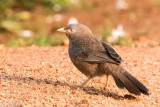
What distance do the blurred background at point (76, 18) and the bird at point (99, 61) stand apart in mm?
3722

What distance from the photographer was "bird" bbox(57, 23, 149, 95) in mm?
4529

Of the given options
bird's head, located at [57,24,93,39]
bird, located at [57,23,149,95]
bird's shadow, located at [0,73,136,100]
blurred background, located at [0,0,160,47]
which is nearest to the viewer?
bird, located at [57,23,149,95]

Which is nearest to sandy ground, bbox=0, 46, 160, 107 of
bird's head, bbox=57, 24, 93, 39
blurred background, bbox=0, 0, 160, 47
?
bird's head, bbox=57, 24, 93, 39

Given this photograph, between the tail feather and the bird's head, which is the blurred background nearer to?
the bird's head

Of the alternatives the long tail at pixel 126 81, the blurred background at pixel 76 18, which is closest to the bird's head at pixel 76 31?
the long tail at pixel 126 81

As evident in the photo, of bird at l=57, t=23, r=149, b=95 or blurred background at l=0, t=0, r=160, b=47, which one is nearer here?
bird at l=57, t=23, r=149, b=95

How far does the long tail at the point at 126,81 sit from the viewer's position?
4.45m

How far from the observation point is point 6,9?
11359 millimetres

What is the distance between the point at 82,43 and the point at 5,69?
1546 millimetres

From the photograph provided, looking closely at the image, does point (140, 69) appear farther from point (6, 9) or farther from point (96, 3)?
point (96, 3)

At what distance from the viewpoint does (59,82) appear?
17.1 feet

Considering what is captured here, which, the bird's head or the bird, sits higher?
the bird's head

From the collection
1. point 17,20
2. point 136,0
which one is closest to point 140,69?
point 17,20

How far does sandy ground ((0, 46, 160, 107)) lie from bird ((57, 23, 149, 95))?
254 mm
